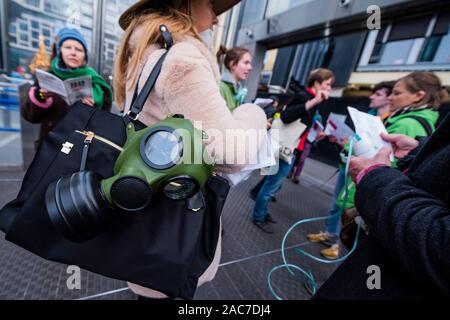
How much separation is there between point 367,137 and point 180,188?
→ 2.82 ft

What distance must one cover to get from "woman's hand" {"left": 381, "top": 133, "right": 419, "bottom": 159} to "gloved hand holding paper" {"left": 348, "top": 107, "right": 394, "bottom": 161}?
0.08 feet

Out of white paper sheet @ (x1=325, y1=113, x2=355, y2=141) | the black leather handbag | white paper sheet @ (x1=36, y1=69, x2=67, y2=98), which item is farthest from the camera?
white paper sheet @ (x1=325, y1=113, x2=355, y2=141)

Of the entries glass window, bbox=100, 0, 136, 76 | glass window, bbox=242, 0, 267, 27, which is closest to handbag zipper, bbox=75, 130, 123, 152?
glass window, bbox=100, 0, 136, 76

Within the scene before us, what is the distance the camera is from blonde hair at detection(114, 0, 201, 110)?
688mm

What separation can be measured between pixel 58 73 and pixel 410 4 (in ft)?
12.0

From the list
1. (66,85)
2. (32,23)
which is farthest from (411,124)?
(32,23)

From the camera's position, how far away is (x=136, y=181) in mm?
450

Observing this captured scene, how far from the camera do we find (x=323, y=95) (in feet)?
6.88

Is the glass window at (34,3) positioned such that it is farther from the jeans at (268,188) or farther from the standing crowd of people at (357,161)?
the jeans at (268,188)

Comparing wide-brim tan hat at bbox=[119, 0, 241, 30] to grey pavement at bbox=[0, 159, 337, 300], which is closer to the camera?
wide-brim tan hat at bbox=[119, 0, 241, 30]

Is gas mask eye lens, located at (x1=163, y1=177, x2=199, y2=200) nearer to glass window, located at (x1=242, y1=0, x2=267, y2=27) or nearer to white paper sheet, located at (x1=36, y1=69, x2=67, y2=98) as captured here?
white paper sheet, located at (x1=36, y1=69, x2=67, y2=98)

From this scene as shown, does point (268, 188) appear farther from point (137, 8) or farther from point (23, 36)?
point (23, 36)

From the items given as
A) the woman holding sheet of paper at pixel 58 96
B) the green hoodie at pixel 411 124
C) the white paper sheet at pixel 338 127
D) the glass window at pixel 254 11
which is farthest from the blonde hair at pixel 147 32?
the glass window at pixel 254 11
